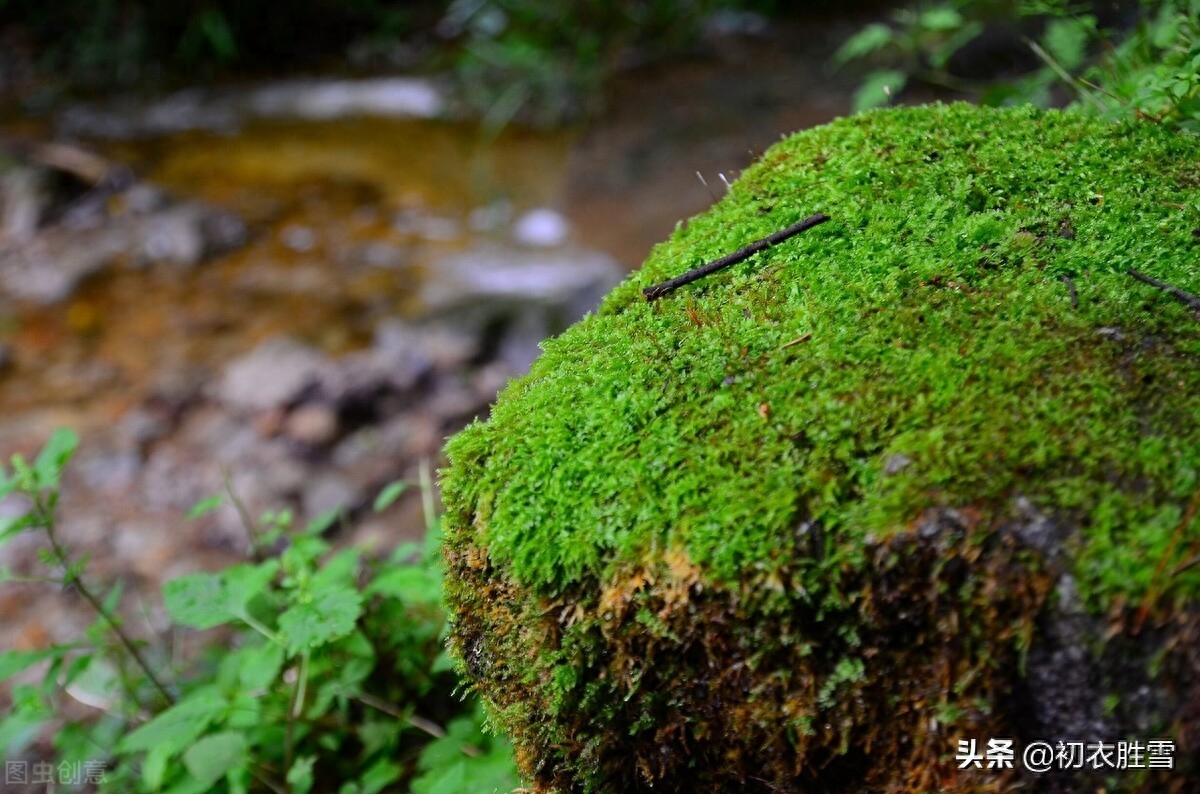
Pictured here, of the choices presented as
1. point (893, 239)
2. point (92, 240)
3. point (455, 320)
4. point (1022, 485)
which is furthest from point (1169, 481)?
point (92, 240)

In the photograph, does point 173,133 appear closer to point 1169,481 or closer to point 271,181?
→ point 271,181

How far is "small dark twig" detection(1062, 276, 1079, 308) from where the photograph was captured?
1.38 meters

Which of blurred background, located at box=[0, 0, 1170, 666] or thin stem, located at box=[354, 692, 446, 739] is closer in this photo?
thin stem, located at box=[354, 692, 446, 739]

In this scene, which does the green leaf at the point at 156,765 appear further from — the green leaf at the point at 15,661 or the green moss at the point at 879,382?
the green moss at the point at 879,382

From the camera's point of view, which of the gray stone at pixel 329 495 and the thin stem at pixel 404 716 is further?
the gray stone at pixel 329 495

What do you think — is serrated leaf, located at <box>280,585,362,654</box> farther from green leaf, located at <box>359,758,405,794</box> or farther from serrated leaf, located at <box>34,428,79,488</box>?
serrated leaf, located at <box>34,428,79,488</box>

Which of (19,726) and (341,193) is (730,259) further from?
(341,193)

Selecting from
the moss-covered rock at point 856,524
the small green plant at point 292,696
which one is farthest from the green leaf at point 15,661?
the moss-covered rock at point 856,524

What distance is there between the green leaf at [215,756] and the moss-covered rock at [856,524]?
84cm

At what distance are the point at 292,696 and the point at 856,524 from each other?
5.63 feet

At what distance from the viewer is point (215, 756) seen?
6.18ft

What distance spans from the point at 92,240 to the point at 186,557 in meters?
4.55

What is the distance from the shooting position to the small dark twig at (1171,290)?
52.9 inches

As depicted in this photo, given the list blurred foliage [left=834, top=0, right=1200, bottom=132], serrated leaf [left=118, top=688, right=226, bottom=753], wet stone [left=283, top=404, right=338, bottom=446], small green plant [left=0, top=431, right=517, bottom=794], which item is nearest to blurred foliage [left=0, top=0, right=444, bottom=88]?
wet stone [left=283, top=404, right=338, bottom=446]
